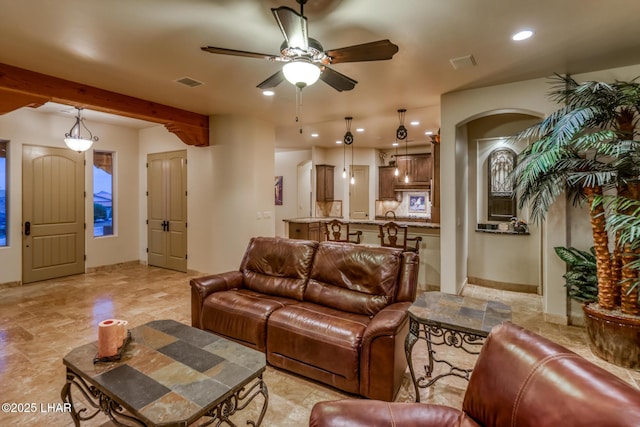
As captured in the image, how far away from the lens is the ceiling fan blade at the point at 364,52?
7.34 feet

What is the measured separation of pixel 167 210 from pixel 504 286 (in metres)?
6.39

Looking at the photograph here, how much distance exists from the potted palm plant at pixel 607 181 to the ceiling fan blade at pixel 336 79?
6.58 feet

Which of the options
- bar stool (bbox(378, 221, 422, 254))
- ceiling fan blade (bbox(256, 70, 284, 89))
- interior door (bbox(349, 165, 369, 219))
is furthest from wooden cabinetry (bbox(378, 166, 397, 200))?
ceiling fan blade (bbox(256, 70, 284, 89))

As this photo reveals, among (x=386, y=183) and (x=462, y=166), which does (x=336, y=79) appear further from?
(x=386, y=183)

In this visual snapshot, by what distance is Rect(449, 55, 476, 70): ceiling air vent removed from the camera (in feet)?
10.5

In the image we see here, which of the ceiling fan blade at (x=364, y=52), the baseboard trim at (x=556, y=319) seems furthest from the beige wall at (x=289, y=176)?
the ceiling fan blade at (x=364, y=52)

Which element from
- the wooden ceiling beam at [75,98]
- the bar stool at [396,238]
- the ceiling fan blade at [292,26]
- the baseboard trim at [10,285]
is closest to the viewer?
the ceiling fan blade at [292,26]

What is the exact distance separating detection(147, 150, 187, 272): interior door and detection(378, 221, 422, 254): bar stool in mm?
3844

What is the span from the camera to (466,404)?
1322mm

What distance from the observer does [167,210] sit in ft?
21.5

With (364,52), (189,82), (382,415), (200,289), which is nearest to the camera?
(382,415)

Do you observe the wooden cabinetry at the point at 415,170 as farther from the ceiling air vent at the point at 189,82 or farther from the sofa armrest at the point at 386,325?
the sofa armrest at the point at 386,325

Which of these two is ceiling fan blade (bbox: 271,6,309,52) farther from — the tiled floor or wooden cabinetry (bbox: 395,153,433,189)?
wooden cabinetry (bbox: 395,153,433,189)

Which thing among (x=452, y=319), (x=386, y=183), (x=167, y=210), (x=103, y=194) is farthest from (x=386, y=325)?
(x=386, y=183)
